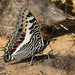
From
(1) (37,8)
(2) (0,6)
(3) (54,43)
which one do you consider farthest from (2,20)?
(3) (54,43)

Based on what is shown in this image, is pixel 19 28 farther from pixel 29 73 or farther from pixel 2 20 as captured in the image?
pixel 2 20

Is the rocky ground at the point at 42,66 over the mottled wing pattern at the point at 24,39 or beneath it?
beneath

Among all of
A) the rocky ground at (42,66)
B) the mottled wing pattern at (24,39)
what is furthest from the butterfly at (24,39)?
the rocky ground at (42,66)

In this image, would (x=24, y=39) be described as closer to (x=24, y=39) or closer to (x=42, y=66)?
(x=24, y=39)

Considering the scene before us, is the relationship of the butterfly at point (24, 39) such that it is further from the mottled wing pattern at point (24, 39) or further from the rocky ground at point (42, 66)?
the rocky ground at point (42, 66)

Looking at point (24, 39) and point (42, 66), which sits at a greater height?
point (24, 39)

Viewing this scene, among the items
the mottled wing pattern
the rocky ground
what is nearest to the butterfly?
the mottled wing pattern

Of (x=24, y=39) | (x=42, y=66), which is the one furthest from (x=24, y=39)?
(x=42, y=66)

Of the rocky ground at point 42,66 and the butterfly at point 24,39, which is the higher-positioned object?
the butterfly at point 24,39
